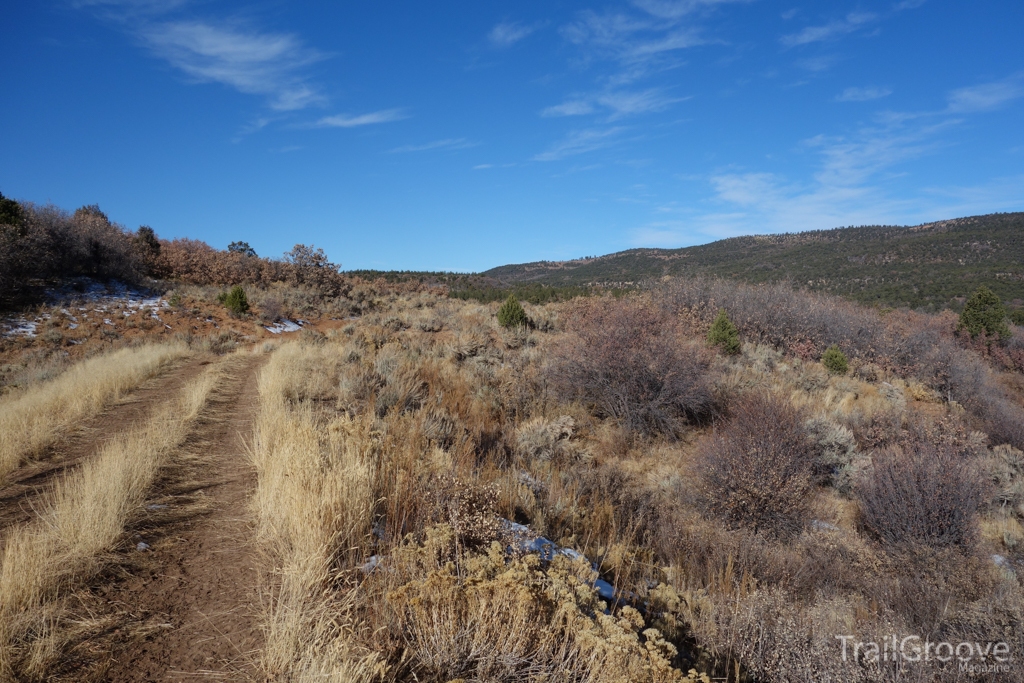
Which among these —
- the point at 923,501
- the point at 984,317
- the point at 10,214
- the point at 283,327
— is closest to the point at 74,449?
the point at 923,501

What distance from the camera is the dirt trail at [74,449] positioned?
4008 mm

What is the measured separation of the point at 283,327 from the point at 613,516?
22.5 meters

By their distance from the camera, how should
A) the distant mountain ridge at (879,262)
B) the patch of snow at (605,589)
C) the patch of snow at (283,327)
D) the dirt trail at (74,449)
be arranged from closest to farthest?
the patch of snow at (605,589)
the dirt trail at (74,449)
the patch of snow at (283,327)
the distant mountain ridge at (879,262)

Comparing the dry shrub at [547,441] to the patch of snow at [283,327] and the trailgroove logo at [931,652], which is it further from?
the patch of snow at [283,327]

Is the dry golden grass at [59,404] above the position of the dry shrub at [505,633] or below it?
above

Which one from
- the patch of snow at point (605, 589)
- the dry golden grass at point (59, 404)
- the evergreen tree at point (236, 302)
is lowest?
the patch of snow at point (605, 589)

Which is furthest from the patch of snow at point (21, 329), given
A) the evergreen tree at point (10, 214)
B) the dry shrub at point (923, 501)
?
the dry shrub at point (923, 501)

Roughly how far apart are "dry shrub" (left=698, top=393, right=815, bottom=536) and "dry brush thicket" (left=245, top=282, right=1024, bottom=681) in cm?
3

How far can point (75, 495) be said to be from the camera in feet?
12.3

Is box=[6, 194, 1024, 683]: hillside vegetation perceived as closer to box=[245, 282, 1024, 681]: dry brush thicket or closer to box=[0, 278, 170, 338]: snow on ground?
box=[245, 282, 1024, 681]: dry brush thicket

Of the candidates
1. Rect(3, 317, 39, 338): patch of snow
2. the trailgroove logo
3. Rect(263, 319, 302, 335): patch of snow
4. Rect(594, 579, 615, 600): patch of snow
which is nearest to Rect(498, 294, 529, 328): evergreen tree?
Rect(263, 319, 302, 335): patch of snow

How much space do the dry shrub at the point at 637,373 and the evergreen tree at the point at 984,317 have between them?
20.2 metres

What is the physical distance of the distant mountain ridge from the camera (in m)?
43.9

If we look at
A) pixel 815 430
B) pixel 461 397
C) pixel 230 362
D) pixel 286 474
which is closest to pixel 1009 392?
pixel 815 430
